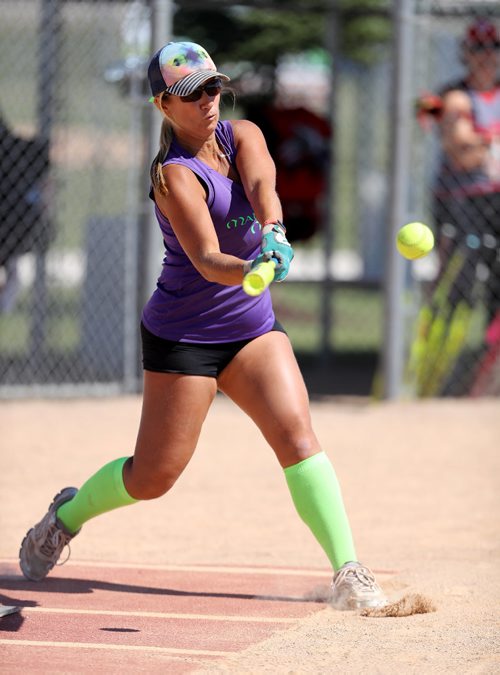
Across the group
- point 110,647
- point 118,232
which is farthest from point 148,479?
point 118,232

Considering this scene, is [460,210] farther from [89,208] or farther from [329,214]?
[89,208]

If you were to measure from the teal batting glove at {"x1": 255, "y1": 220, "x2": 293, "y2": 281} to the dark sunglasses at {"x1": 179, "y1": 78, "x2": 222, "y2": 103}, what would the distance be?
581 mm

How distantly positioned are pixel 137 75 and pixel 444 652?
6.59 metres

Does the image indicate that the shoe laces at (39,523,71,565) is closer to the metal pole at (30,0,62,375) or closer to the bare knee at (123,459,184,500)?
the bare knee at (123,459,184,500)

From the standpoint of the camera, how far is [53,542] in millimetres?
5188

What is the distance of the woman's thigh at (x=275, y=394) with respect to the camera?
4.77 metres

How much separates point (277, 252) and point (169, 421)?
0.93m

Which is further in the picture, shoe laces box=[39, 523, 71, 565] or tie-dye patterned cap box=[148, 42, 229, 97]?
shoe laces box=[39, 523, 71, 565]

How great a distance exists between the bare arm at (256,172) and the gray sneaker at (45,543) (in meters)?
1.51

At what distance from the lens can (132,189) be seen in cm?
996

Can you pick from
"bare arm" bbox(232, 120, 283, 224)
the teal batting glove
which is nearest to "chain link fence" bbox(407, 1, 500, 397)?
"bare arm" bbox(232, 120, 283, 224)

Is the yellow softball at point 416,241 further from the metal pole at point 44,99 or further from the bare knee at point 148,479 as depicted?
the metal pole at point 44,99

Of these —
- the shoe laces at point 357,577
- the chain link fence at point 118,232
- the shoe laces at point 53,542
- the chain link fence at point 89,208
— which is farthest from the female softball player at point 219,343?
the chain link fence at point 118,232

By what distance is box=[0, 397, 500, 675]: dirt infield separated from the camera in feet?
13.9
